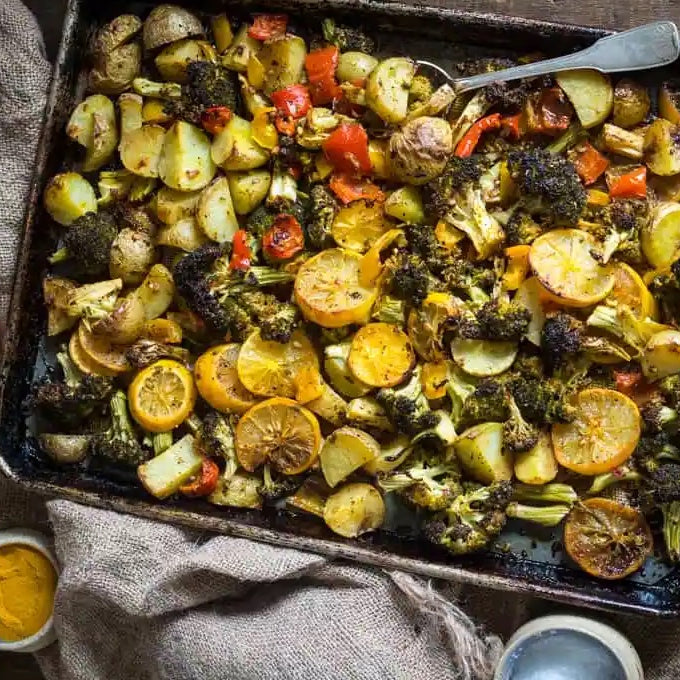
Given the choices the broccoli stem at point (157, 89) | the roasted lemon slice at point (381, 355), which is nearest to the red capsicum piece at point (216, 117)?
the broccoli stem at point (157, 89)

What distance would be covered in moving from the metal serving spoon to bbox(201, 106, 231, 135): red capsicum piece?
0.77m

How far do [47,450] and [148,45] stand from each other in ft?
4.04

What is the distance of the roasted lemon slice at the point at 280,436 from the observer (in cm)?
280

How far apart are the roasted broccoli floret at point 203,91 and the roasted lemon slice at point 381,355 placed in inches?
30.9

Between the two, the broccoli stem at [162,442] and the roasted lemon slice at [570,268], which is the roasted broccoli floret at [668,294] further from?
the broccoli stem at [162,442]

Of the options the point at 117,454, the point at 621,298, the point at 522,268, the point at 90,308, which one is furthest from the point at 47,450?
the point at 621,298

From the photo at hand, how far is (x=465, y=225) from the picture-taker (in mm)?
2797

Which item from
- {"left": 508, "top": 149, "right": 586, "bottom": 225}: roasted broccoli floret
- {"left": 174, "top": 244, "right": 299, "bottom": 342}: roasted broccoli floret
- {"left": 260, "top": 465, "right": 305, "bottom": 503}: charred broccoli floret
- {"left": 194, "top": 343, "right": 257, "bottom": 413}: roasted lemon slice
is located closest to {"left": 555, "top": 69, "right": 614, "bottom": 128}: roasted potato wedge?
{"left": 508, "top": 149, "right": 586, "bottom": 225}: roasted broccoli floret

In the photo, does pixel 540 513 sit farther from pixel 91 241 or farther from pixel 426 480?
pixel 91 241

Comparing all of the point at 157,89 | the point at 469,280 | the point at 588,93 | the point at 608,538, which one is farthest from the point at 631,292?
the point at 157,89

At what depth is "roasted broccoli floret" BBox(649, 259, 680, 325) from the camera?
272cm

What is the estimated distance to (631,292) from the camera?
273cm

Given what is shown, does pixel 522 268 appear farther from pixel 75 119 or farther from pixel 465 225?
pixel 75 119

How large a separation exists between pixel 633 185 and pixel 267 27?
1.14m
